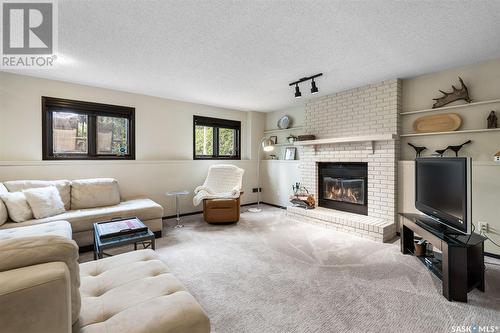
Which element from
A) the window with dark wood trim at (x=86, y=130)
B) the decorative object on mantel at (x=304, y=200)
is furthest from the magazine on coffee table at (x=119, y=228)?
the decorative object on mantel at (x=304, y=200)

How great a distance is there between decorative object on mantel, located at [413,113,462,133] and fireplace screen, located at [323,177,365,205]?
1.15m

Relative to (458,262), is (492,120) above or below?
above

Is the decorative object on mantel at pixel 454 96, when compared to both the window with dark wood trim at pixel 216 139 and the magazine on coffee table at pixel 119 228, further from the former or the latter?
the magazine on coffee table at pixel 119 228

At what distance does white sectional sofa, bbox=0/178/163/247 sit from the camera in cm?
286

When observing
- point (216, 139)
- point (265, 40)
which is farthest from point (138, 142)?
point (265, 40)

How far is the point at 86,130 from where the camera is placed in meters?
3.86

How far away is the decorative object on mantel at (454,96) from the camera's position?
9.56ft

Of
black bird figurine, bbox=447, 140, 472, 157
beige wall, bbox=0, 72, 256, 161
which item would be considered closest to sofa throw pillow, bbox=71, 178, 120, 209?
beige wall, bbox=0, 72, 256, 161

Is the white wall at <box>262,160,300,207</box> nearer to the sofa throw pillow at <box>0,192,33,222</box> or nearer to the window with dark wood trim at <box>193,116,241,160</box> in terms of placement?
the window with dark wood trim at <box>193,116,241,160</box>

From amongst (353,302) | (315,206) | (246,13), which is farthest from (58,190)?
(315,206)

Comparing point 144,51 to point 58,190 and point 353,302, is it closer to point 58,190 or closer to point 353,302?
point 58,190

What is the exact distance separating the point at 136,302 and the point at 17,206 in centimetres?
256

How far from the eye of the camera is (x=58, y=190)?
10.5 ft

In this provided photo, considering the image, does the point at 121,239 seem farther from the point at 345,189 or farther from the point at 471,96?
the point at 471,96
